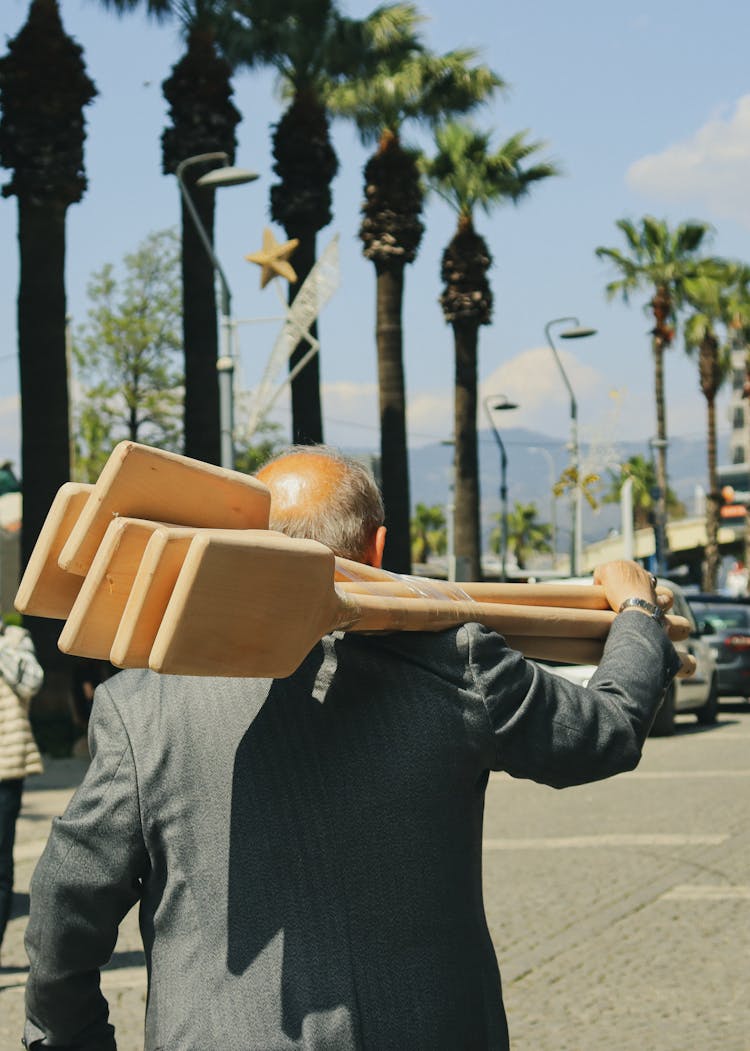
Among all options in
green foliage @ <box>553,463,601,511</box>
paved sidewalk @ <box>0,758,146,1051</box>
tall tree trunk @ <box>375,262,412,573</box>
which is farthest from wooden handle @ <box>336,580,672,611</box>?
green foliage @ <box>553,463,601,511</box>

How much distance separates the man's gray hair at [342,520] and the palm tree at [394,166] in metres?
21.7

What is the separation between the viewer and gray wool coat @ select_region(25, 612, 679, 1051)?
207 cm

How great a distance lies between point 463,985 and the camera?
7.06 feet

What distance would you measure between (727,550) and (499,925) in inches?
3464

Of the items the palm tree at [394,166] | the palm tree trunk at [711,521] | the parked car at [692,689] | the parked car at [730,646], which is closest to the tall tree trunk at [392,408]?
the palm tree at [394,166]

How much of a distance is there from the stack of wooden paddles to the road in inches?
166

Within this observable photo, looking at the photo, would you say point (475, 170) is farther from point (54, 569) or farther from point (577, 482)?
point (54, 569)

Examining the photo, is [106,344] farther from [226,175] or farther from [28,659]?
[28,659]

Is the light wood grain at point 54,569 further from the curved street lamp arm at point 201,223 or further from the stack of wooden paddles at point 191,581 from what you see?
the curved street lamp arm at point 201,223

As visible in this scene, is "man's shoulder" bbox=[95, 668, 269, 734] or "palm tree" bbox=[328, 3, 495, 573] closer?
"man's shoulder" bbox=[95, 668, 269, 734]

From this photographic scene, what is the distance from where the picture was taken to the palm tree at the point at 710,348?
1897 inches

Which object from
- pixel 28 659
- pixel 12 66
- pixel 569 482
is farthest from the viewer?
pixel 569 482

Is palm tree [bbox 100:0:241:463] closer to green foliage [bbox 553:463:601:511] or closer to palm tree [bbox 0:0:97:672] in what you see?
palm tree [bbox 0:0:97:672]

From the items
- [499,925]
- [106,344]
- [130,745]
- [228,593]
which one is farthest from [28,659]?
[106,344]
